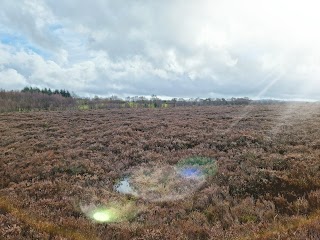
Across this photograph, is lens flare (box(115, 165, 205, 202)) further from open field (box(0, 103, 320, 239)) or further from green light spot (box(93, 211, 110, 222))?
green light spot (box(93, 211, 110, 222))

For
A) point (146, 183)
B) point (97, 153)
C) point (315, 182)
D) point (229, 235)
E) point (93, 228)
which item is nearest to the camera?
point (229, 235)

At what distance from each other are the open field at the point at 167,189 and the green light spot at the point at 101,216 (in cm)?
16

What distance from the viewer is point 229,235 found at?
8023mm

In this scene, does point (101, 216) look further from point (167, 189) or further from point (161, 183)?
point (161, 183)

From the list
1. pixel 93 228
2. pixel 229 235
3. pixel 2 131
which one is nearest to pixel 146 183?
pixel 93 228

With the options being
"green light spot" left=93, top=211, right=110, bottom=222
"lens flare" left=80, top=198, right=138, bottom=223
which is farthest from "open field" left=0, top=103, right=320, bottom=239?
"green light spot" left=93, top=211, right=110, bottom=222

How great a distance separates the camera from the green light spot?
991 cm

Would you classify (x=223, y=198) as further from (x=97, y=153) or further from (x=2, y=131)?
(x=2, y=131)

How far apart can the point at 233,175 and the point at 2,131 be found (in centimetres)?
2542

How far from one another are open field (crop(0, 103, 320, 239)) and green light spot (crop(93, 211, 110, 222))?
16 cm

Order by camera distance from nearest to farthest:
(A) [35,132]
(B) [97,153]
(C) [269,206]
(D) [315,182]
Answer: (C) [269,206]
(D) [315,182]
(B) [97,153]
(A) [35,132]

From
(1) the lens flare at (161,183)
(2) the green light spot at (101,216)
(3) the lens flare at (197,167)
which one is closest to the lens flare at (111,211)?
(2) the green light spot at (101,216)

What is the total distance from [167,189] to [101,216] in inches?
137

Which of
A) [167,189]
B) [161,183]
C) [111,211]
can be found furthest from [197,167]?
[111,211]
